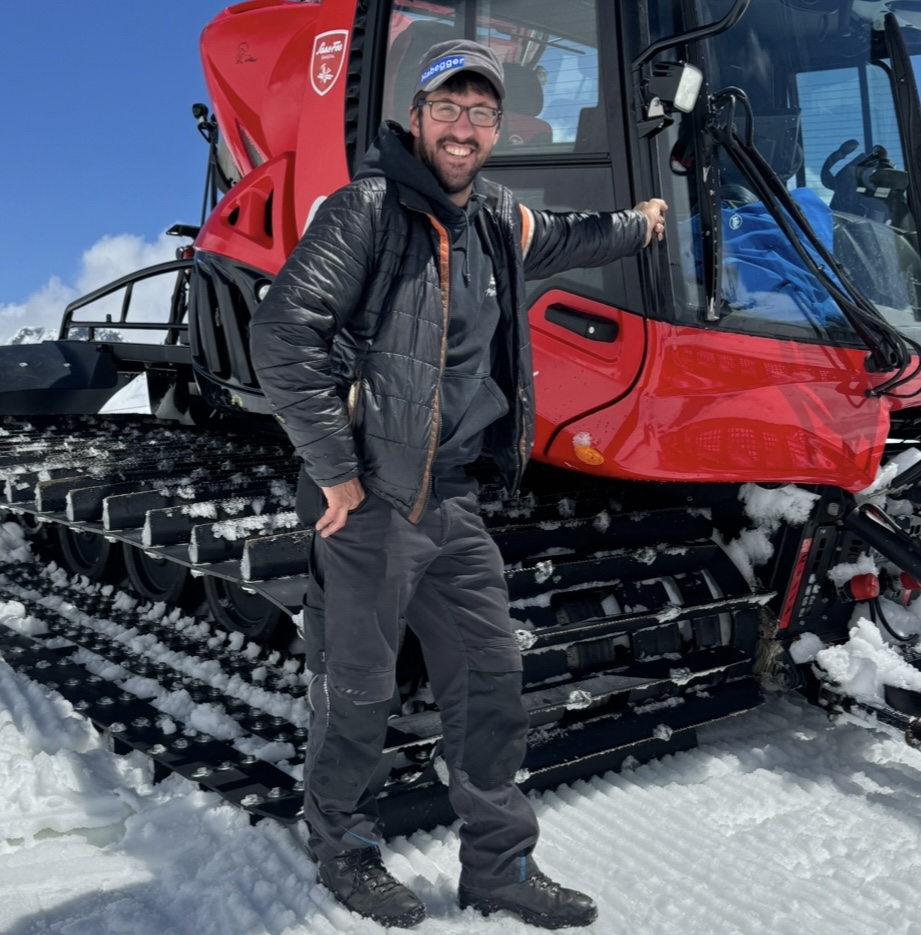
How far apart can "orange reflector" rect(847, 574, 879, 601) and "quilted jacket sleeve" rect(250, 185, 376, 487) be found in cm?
211

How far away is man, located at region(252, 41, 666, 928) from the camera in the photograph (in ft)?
7.19

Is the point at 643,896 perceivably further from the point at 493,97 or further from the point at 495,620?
the point at 493,97

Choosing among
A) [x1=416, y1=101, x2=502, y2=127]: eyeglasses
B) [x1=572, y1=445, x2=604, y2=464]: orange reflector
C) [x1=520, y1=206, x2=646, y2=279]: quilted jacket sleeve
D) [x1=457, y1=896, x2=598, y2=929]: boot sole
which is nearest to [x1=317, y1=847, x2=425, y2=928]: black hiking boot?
[x1=457, y1=896, x2=598, y2=929]: boot sole

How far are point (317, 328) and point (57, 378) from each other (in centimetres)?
389

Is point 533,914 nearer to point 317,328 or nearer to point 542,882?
point 542,882

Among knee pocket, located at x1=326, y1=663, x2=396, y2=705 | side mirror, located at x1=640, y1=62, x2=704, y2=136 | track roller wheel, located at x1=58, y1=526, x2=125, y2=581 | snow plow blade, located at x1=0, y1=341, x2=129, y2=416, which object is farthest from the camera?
snow plow blade, located at x1=0, y1=341, x2=129, y2=416

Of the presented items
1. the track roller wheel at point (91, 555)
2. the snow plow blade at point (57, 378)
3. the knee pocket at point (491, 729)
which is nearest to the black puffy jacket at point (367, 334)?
the knee pocket at point (491, 729)

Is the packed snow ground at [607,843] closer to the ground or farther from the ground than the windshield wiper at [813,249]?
closer to the ground

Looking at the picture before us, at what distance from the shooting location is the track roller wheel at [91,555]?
4.81 m

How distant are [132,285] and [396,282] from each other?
445 cm

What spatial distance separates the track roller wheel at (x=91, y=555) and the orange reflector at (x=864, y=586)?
298cm

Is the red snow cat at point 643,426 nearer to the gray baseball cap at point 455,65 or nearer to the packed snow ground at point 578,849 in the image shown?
the packed snow ground at point 578,849

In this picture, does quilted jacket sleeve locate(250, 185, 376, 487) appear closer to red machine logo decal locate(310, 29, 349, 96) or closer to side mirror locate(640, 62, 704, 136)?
side mirror locate(640, 62, 704, 136)

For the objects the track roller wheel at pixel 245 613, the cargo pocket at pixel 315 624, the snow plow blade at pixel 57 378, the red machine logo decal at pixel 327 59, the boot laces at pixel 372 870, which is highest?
the red machine logo decal at pixel 327 59
